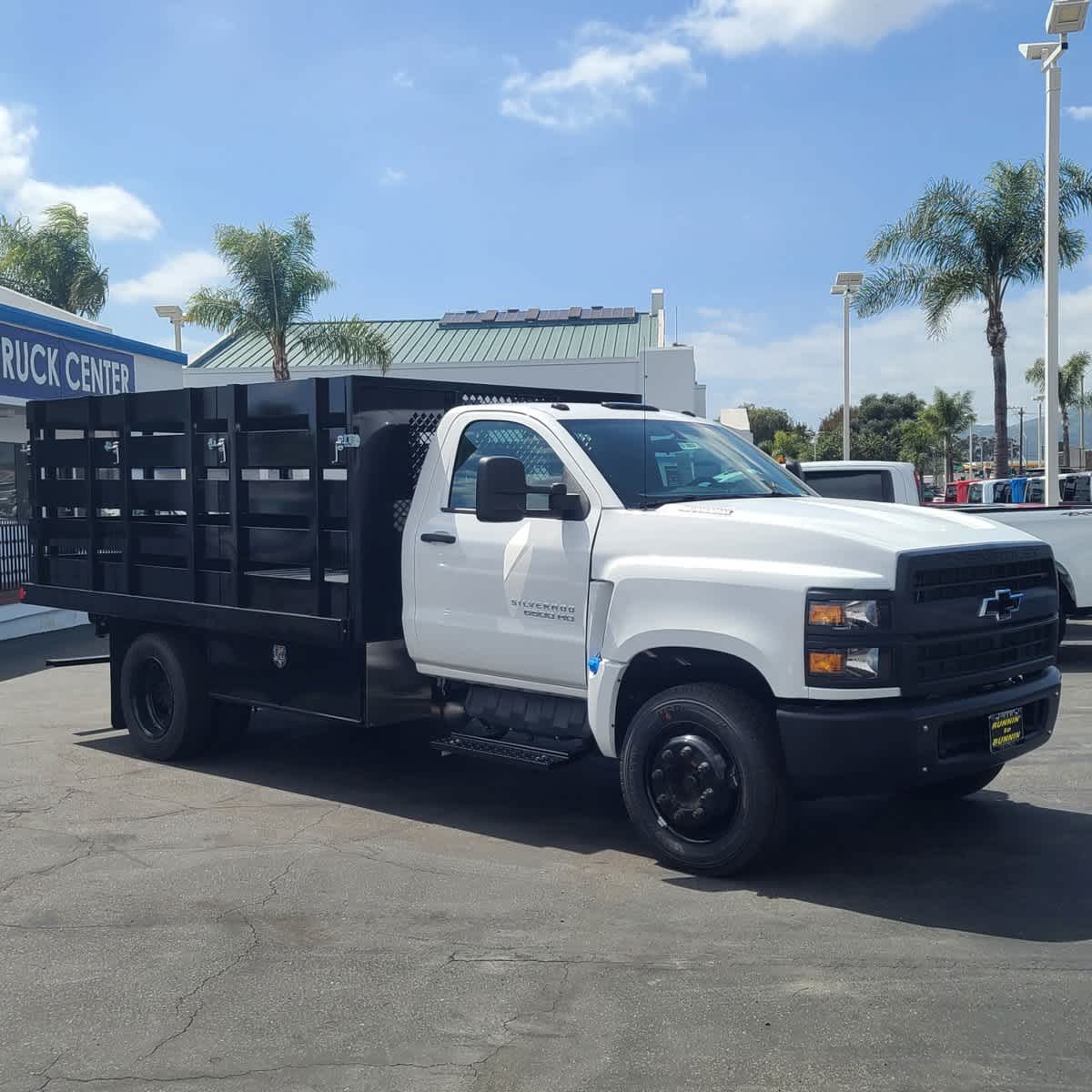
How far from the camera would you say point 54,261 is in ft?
119

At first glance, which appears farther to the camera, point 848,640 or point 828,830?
point 828,830

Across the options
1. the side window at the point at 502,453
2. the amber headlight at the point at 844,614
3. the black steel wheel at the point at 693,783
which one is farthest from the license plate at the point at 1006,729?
the side window at the point at 502,453

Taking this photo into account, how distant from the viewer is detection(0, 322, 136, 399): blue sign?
18094mm

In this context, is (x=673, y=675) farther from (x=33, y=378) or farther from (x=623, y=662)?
(x=33, y=378)

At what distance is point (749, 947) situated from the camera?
4.82m

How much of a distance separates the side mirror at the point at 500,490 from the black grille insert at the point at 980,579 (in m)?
1.96

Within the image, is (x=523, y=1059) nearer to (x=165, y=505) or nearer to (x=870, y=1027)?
(x=870, y=1027)

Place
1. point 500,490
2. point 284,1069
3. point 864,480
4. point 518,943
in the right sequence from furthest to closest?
point 864,480, point 500,490, point 518,943, point 284,1069

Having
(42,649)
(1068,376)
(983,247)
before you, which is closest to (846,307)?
(983,247)

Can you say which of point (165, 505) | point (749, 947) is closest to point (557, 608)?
point (749, 947)

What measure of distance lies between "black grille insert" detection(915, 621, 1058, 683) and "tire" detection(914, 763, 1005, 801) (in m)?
0.88

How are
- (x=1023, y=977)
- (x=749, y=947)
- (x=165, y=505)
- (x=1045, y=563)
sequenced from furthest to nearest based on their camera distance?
(x=165, y=505) < (x=1045, y=563) < (x=749, y=947) < (x=1023, y=977)

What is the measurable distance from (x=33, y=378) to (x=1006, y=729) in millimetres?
16695

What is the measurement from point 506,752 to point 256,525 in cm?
225
